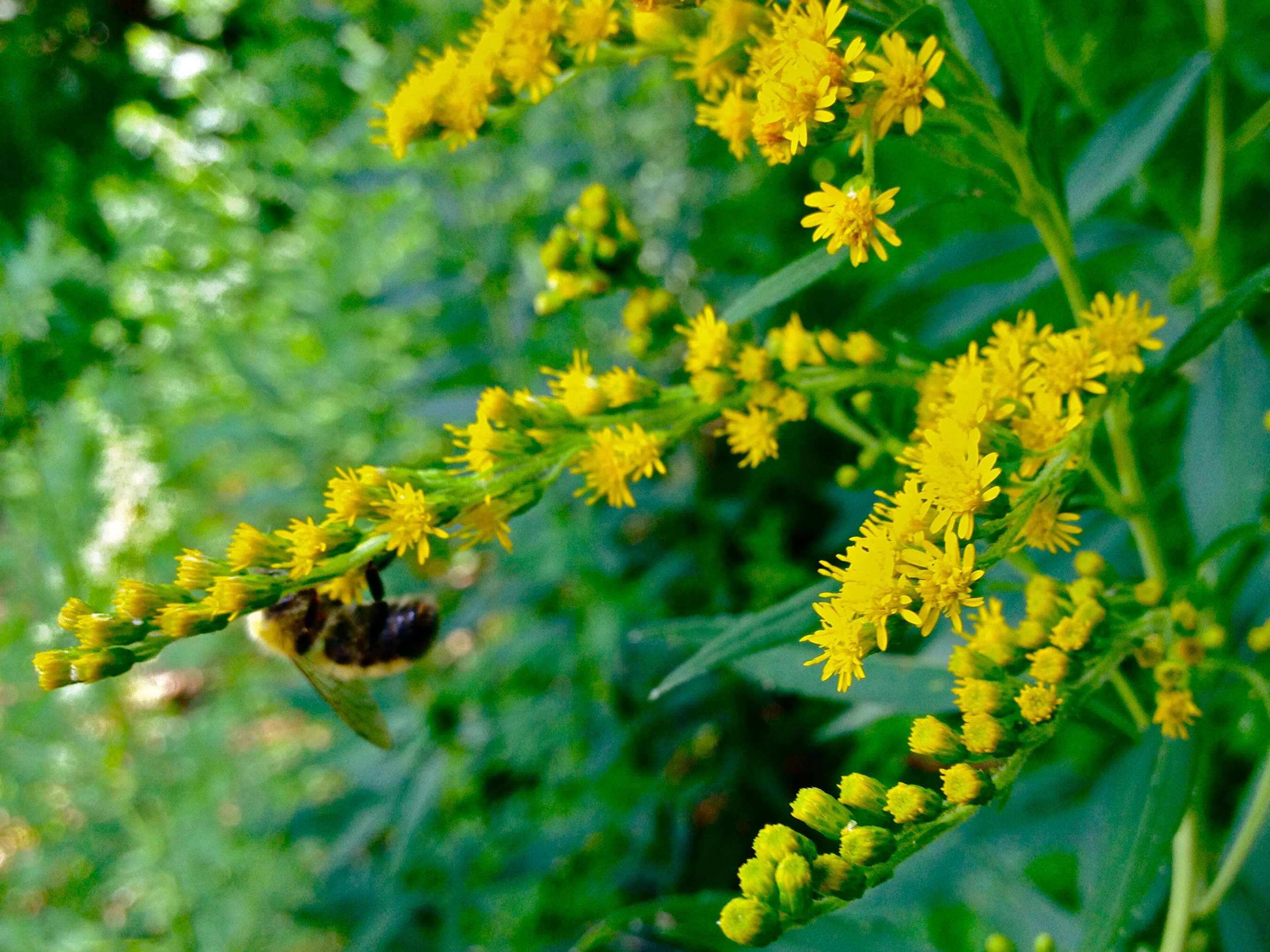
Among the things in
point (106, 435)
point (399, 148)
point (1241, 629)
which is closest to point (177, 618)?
point (399, 148)

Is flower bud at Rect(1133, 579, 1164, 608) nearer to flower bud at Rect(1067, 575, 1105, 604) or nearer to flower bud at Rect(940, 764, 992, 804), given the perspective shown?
flower bud at Rect(1067, 575, 1105, 604)

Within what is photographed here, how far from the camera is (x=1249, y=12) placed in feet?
6.52

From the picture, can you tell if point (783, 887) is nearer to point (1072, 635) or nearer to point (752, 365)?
point (1072, 635)

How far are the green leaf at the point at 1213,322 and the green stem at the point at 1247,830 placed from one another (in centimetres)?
42

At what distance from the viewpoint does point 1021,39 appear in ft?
3.67

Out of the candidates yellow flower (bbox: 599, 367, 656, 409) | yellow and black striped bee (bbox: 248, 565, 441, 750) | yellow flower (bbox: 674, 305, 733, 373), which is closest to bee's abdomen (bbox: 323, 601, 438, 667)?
yellow and black striped bee (bbox: 248, 565, 441, 750)

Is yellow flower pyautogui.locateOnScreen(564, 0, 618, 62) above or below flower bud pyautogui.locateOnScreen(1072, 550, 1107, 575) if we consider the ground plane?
above

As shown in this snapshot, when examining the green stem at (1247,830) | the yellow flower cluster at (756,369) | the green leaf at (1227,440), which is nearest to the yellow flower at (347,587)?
the yellow flower cluster at (756,369)

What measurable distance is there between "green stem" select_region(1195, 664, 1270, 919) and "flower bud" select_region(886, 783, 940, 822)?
0.53 meters

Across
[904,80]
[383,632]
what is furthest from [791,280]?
[383,632]

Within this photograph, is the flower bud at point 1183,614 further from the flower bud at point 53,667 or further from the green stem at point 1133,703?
the flower bud at point 53,667

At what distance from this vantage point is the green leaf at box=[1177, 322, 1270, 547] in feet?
5.04

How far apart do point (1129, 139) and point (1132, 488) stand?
24.1 inches

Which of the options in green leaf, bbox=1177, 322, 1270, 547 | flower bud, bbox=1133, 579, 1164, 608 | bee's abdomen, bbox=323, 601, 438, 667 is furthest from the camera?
bee's abdomen, bbox=323, 601, 438, 667
